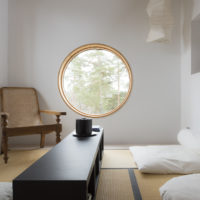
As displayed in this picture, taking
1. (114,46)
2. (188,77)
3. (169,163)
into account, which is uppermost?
(114,46)

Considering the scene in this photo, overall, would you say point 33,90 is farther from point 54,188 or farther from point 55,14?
point 54,188

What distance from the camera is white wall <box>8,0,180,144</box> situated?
3.65 m

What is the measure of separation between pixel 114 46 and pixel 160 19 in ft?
2.79

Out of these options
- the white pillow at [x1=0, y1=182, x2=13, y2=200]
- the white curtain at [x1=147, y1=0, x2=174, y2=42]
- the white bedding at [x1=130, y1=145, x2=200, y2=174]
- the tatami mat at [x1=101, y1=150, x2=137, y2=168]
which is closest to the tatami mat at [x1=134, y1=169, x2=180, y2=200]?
the white bedding at [x1=130, y1=145, x2=200, y2=174]

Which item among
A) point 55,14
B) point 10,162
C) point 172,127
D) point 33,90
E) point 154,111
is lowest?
point 10,162

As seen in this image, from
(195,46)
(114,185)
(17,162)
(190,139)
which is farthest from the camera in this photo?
(195,46)

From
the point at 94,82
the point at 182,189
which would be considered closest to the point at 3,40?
the point at 182,189

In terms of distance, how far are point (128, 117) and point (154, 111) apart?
44cm

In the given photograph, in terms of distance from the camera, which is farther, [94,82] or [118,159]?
[94,82]

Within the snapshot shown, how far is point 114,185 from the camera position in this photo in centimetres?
184

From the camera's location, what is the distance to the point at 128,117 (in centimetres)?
366

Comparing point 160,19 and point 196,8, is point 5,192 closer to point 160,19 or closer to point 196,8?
point 160,19

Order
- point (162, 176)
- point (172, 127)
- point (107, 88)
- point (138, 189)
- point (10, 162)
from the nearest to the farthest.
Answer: point (138, 189) → point (162, 176) → point (10, 162) → point (172, 127) → point (107, 88)

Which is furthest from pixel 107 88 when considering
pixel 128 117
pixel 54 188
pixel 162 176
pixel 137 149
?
pixel 54 188
